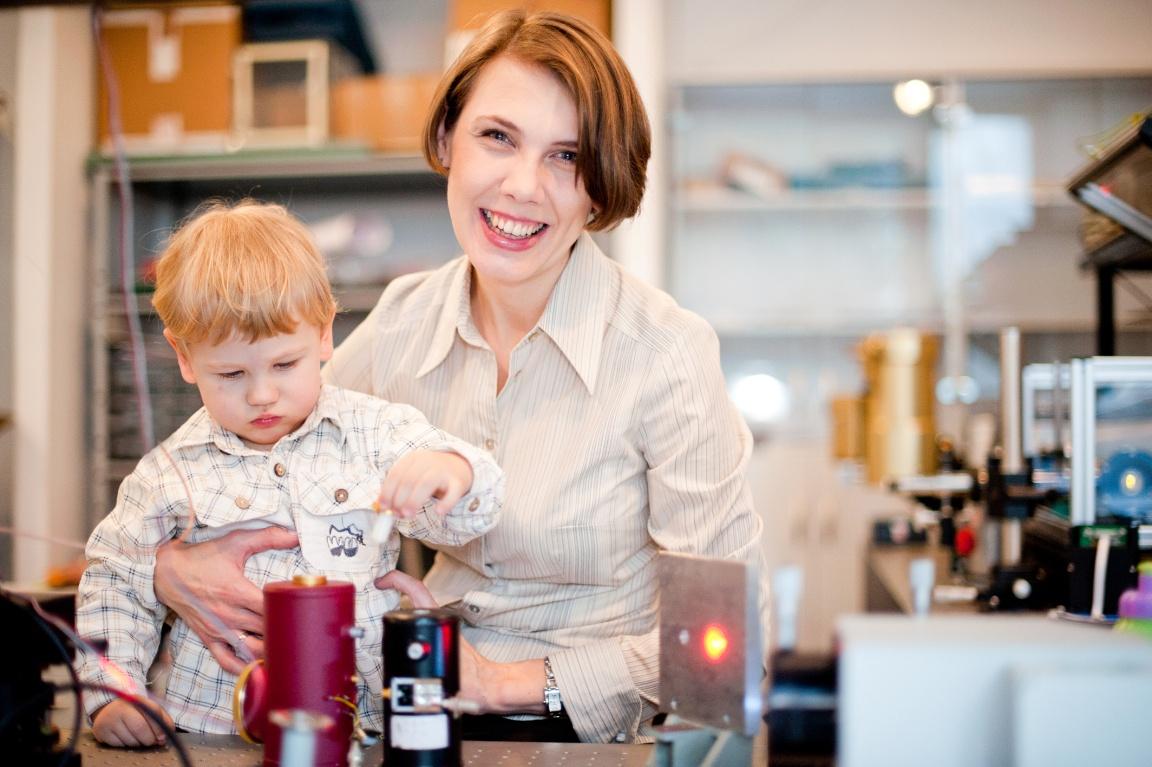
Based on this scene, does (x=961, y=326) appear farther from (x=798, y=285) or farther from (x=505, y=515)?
(x=505, y=515)

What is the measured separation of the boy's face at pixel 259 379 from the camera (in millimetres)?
1161

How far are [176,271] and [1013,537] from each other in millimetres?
1630

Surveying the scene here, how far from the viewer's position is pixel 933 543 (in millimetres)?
3074

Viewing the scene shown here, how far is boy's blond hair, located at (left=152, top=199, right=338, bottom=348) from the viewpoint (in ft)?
3.74

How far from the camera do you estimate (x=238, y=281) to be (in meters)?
1.14

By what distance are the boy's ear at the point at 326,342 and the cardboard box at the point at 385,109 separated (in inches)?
90.2

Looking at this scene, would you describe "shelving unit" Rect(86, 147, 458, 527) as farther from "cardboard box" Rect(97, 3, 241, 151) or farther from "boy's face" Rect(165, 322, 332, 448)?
"boy's face" Rect(165, 322, 332, 448)

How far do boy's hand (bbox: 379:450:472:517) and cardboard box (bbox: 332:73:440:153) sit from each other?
2552mm

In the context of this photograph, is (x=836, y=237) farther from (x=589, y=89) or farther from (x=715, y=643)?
(x=715, y=643)

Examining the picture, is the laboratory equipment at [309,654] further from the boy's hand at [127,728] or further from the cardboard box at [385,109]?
the cardboard box at [385,109]

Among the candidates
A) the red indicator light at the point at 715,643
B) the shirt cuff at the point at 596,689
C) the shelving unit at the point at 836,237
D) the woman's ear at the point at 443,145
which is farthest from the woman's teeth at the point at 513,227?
the shelving unit at the point at 836,237

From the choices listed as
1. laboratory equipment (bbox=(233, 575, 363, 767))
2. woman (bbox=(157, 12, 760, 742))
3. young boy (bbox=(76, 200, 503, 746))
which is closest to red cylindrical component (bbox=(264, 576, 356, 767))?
laboratory equipment (bbox=(233, 575, 363, 767))

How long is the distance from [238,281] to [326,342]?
0.52 feet

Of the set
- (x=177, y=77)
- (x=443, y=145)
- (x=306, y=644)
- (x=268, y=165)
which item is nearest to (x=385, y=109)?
(x=268, y=165)
